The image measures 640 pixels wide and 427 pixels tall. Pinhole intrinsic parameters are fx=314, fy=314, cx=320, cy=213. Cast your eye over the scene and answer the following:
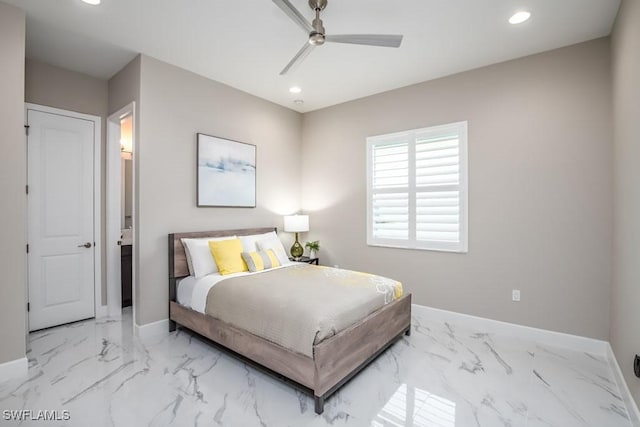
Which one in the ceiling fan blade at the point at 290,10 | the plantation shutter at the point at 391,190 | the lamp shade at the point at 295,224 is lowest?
the lamp shade at the point at 295,224

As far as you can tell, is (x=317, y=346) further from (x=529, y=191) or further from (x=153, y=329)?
(x=529, y=191)

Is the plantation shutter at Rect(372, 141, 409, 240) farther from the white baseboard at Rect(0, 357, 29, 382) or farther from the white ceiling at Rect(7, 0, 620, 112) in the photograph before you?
the white baseboard at Rect(0, 357, 29, 382)

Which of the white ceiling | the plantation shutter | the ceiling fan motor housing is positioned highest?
the white ceiling

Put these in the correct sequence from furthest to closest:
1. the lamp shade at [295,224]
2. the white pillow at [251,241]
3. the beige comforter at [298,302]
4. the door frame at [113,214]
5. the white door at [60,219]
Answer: the lamp shade at [295,224] < the door frame at [113,214] < the white pillow at [251,241] < the white door at [60,219] < the beige comforter at [298,302]

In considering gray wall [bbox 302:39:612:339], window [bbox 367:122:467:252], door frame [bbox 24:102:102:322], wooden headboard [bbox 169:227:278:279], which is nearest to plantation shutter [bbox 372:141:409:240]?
window [bbox 367:122:467:252]

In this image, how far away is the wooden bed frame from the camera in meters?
2.07

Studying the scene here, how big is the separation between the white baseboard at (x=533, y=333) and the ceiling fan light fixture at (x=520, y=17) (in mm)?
2850

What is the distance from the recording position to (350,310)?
2402mm

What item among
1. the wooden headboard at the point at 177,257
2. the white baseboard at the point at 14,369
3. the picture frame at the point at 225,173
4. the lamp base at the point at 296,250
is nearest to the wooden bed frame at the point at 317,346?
the wooden headboard at the point at 177,257

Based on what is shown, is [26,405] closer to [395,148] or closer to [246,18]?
[246,18]

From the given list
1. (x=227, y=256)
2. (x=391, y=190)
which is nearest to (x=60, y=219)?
(x=227, y=256)

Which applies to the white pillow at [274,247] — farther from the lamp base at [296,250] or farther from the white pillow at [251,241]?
the lamp base at [296,250]

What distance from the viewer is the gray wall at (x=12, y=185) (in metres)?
2.38

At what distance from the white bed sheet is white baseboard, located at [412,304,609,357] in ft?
7.26
